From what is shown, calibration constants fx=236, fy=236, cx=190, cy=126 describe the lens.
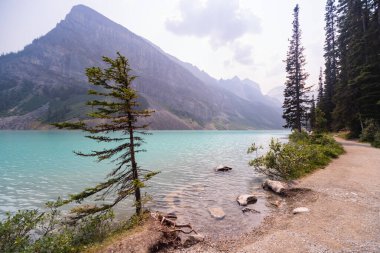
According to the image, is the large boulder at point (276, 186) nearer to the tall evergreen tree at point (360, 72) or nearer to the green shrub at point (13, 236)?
the green shrub at point (13, 236)

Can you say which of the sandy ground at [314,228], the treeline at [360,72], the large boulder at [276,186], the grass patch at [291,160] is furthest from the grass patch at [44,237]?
the treeline at [360,72]

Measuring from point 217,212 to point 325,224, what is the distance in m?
6.38

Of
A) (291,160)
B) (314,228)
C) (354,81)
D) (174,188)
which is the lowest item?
(174,188)

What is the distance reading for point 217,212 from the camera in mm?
15258

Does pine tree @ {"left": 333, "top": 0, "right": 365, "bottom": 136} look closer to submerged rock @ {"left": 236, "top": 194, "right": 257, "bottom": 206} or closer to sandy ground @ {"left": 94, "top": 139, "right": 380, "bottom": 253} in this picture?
sandy ground @ {"left": 94, "top": 139, "right": 380, "bottom": 253}

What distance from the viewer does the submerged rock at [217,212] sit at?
1454cm

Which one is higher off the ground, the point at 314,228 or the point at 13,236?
the point at 13,236

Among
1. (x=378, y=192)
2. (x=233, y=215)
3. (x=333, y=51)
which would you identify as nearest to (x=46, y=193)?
(x=233, y=215)

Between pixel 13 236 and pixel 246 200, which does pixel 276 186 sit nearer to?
pixel 246 200

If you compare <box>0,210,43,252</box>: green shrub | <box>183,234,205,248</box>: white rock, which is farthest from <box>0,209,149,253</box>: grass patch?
<box>183,234,205,248</box>: white rock

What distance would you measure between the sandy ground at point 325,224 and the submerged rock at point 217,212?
2704 millimetres

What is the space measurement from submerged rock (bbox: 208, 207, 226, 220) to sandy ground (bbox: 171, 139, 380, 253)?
2.70 m

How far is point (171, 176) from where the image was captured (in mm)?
27438

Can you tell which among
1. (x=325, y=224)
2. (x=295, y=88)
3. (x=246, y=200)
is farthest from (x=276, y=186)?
(x=295, y=88)
